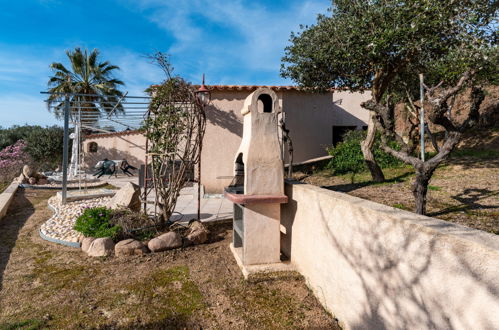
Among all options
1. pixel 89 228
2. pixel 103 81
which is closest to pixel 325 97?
pixel 89 228

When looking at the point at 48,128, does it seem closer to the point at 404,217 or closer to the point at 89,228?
the point at 89,228

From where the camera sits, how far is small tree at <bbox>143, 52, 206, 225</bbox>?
5.07m

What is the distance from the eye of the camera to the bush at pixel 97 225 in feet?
15.3

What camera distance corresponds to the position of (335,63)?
257 inches

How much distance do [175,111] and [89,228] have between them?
257cm

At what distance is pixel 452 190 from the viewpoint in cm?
497

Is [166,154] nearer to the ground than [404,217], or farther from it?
farther from it

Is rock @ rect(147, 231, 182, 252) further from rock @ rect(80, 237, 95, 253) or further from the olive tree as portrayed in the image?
the olive tree

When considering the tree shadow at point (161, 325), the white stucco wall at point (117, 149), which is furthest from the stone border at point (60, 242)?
the white stucco wall at point (117, 149)

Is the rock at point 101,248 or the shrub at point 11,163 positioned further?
the shrub at point 11,163

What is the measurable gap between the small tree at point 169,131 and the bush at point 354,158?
523cm

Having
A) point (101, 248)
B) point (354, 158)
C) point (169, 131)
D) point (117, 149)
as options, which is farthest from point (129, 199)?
point (117, 149)

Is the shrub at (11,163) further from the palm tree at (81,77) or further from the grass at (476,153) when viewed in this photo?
the grass at (476,153)

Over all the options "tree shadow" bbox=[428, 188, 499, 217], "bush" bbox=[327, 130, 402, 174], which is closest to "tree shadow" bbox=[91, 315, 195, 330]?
"tree shadow" bbox=[428, 188, 499, 217]
